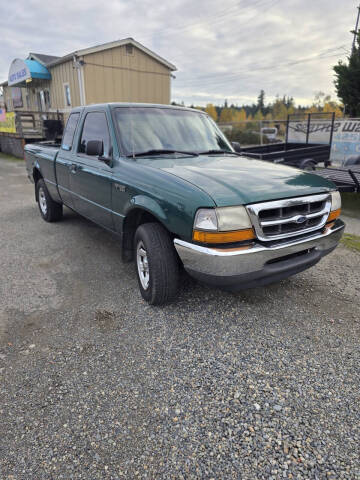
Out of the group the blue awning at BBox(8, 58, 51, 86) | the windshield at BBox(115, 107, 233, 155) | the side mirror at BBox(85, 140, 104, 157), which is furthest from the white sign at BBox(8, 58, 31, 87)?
the side mirror at BBox(85, 140, 104, 157)

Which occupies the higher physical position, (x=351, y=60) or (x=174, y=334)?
(x=351, y=60)

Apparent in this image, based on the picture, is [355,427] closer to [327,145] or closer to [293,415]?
[293,415]

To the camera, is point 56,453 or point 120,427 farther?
point 120,427

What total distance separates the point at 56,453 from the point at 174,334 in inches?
50.4

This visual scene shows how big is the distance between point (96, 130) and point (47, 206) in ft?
8.35

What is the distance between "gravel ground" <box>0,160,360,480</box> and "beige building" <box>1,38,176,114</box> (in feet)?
54.1

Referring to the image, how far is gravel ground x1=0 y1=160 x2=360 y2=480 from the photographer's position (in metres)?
1.84

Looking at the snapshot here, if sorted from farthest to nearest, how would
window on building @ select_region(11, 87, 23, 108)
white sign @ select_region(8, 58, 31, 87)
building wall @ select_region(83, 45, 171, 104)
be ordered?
window on building @ select_region(11, 87, 23, 108)
white sign @ select_region(8, 58, 31, 87)
building wall @ select_region(83, 45, 171, 104)

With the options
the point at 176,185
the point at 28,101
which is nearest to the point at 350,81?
the point at 176,185

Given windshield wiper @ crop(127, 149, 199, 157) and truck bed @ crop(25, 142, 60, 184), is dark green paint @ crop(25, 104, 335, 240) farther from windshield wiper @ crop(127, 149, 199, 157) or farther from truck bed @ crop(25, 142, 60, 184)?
truck bed @ crop(25, 142, 60, 184)

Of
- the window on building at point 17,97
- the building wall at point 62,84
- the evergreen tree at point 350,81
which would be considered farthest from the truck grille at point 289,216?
the window on building at point 17,97

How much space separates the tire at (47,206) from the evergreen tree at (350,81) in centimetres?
1383

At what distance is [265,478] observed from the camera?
1722 mm

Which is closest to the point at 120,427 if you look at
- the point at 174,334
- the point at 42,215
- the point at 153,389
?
the point at 153,389
